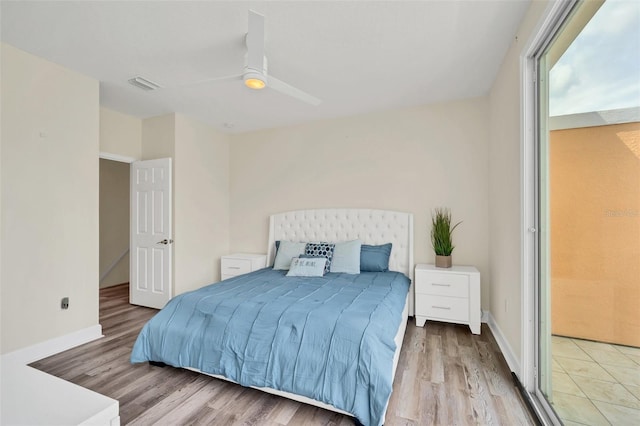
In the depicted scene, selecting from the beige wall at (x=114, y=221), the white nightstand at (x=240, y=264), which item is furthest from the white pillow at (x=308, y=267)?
the beige wall at (x=114, y=221)

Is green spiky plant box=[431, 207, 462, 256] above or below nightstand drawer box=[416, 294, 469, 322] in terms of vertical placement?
above

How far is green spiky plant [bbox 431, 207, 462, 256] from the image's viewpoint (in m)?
3.34

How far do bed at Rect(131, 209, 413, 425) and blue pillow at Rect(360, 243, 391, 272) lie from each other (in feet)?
1.78

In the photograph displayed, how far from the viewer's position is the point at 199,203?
171 inches

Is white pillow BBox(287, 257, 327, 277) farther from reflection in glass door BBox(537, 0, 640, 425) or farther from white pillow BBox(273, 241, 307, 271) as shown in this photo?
reflection in glass door BBox(537, 0, 640, 425)

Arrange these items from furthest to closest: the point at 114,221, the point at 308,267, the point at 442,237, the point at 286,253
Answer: the point at 114,221, the point at 286,253, the point at 442,237, the point at 308,267

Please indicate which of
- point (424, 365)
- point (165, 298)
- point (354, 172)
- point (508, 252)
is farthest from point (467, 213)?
point (165, 298)

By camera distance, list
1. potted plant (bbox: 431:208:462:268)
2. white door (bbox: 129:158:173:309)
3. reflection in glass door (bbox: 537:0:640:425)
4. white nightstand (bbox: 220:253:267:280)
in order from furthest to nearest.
→ white nightstand (bbox: 220:253:267:280), white door (bbox: 129:158:173:309), potted plant (bbox: 431:208:462:268), reflection in glass door (bbox: 537:0:640:425)

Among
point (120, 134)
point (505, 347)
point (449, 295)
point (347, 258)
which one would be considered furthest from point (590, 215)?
point (120, 134)

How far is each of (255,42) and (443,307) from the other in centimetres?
307

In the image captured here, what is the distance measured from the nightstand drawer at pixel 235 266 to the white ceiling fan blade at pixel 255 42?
2.83 meters

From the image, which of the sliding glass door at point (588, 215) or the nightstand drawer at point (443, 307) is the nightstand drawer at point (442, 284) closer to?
the nightstand drawer at point (443, 307)

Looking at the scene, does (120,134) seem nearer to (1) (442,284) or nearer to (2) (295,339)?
(2) (295,339)

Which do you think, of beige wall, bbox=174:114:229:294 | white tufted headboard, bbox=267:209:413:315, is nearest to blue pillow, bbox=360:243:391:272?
white tufted headboard, bbox=267:209:413:315
